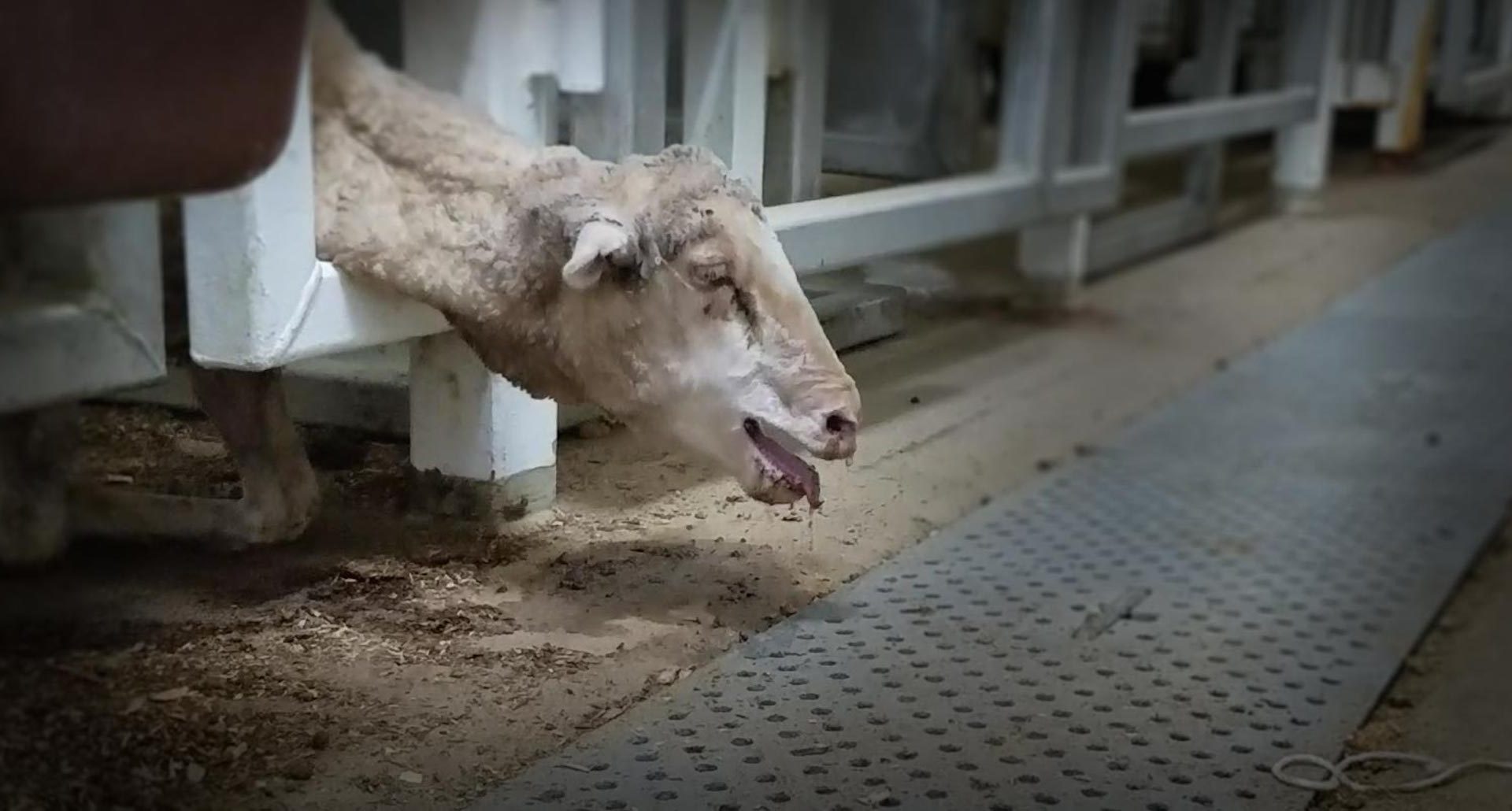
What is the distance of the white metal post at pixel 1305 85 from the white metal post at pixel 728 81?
2.47 meters

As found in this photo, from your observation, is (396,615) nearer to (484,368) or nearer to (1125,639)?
(484,368)

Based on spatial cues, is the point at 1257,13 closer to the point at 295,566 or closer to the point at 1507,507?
the point at 1507,507

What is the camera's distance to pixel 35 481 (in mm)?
453

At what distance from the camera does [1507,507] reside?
1.45 metres

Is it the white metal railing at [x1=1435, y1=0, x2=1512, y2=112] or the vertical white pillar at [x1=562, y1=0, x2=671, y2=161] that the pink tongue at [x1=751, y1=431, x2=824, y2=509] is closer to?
the vertical white pillar at [x1=562, y1=0, x2=671, y2=161]

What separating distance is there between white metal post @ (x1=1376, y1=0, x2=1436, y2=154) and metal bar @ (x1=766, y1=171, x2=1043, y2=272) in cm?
177

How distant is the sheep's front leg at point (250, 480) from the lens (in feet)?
1.79

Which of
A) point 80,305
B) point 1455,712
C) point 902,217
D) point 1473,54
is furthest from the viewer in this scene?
point 1473,54

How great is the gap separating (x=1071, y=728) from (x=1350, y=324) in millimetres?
1385

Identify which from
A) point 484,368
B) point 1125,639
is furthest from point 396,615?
point 1125,639

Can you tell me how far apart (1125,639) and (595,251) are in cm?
51

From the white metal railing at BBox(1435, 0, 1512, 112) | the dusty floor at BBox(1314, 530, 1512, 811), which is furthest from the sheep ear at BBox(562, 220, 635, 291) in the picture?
the white metal railing at BBox(1435, 0, 1512, 112)

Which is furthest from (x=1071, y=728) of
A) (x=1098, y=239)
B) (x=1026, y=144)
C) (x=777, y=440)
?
(x=1098, y=239)

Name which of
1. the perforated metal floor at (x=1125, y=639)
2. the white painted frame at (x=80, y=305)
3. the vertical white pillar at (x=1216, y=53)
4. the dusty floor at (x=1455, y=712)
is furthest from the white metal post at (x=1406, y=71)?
the white painted frame at (x=80, y=305)
